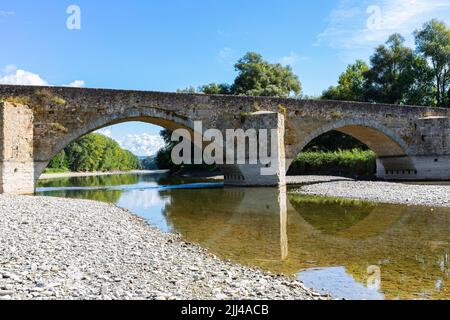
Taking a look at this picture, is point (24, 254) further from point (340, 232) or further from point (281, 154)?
point (281, 154)

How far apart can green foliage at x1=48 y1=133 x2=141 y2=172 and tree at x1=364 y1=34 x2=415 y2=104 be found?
4714 cm

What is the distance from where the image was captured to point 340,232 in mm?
10211

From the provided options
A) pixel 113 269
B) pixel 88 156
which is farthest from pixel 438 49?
pixel 88 156

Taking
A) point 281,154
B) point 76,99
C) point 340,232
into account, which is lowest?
point 340,232

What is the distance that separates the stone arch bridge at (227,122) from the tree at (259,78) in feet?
48.5

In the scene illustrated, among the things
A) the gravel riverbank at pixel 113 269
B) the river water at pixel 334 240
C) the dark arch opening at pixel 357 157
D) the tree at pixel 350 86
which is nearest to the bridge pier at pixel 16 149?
the river water at pixel 334 240

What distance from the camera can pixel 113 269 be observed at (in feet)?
18.8

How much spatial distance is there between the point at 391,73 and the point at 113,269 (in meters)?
41.9

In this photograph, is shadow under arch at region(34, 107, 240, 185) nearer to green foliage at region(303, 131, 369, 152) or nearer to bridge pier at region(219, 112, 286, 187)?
bridge pier at region(219, 112, 286, 187)

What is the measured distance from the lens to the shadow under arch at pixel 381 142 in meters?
25.8

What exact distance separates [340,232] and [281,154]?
42.6 feet

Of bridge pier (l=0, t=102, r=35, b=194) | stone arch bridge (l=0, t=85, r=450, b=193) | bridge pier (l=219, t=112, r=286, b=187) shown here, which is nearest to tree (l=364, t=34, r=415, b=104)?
stone arch bridge (l=0, t=85, r=450, b=193)
